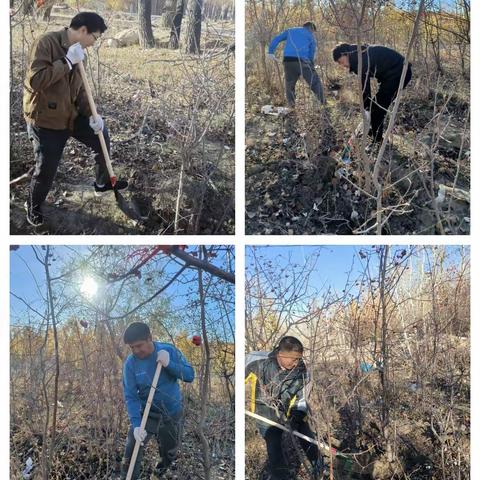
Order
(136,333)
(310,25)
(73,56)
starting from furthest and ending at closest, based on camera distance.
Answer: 1. (310,25)
2. (136,333)
3. (73,56)

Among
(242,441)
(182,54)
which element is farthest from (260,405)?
(182,54)

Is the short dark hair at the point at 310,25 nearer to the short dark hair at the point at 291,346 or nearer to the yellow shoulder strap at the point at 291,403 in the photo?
the short dark hair at the point at 291,346

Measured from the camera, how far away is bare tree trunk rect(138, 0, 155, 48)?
347 centimetres

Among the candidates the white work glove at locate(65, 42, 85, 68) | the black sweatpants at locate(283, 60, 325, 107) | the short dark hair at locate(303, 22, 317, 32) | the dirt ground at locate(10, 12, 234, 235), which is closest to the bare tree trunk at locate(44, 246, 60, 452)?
the dirt ground at locate(10, 12, 234, 235)

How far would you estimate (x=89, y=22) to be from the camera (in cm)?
340

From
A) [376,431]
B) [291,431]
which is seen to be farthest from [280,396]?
[376,431]

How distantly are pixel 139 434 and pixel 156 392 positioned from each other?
0.21m

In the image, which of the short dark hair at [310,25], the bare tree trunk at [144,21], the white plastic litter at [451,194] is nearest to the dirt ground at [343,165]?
the white plastic litter at [451,194]

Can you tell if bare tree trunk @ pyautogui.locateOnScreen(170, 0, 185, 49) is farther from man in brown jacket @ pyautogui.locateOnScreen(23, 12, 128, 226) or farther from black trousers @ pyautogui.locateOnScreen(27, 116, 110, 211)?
black trousers @ pyautogui.locateOnScreen(27, 116, 110, 211)

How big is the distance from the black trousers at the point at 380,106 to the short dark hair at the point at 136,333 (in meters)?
1.48

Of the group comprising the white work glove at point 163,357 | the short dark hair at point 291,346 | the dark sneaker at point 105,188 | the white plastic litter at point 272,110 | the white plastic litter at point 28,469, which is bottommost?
the white plastic litter at point 28,469

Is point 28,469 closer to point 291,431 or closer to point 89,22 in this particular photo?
point 291,431

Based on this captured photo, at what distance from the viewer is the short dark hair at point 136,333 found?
345 centimetres

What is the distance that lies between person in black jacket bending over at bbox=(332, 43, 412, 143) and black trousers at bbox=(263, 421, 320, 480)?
1.53 meters
